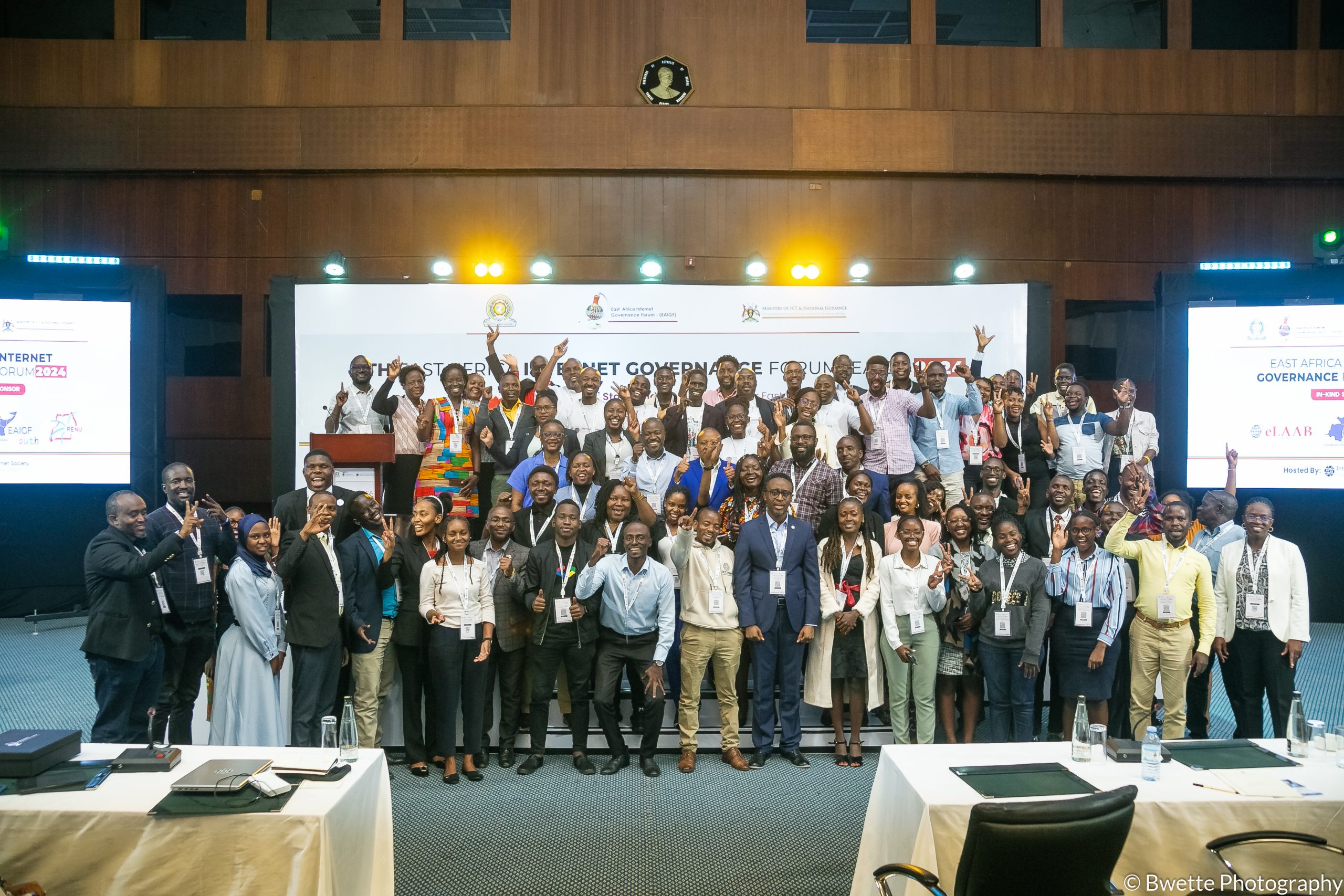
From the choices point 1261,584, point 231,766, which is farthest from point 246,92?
point 1261,584

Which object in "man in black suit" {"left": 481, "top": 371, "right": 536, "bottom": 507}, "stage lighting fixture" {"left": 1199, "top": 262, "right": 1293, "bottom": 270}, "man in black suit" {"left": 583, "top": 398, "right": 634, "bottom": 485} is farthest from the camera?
"stage lighting fixture" {"left": 1199, "top": 262, "right": 1293, "bottom": 270}

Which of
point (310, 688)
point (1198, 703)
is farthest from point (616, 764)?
point (1198, 703)

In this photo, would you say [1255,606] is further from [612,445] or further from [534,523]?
[534,523]

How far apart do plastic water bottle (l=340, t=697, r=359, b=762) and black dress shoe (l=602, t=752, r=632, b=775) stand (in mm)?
2162

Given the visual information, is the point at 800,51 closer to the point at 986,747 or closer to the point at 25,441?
the point at 986,747

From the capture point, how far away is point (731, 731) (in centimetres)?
529

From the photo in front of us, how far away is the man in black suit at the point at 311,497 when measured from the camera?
5.29 m

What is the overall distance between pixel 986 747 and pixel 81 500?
30.3 ft

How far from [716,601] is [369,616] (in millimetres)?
1993

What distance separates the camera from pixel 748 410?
6.53m

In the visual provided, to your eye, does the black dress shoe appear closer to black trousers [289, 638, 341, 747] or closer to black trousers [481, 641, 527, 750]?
black trousers [481, 641, 527, 750]

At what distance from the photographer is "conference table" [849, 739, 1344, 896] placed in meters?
2.81

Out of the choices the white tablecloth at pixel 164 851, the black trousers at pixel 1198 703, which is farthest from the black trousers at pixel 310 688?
the black trousers at pixel 1198 703

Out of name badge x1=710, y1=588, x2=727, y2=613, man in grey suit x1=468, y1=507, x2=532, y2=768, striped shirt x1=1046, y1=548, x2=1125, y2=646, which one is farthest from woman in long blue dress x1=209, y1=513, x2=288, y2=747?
striped shirt x1=1046, y1=548, x2=1125, y2=646
